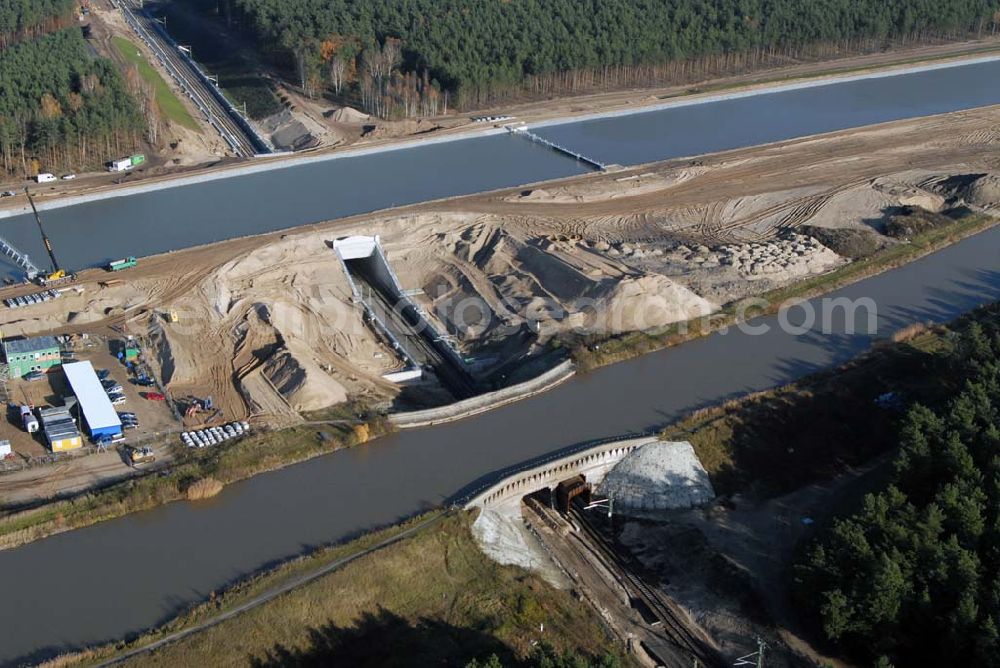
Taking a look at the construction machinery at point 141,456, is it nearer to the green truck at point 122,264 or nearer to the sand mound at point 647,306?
the green truck at point 122,264

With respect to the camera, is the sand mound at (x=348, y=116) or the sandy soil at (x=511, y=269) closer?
the sandy soil at (x=511, y=269)

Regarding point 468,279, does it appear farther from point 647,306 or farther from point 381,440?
point 381,440

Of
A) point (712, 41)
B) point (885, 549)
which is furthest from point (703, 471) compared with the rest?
point (712, 41)

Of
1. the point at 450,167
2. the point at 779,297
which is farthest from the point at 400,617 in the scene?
the point at 450,167

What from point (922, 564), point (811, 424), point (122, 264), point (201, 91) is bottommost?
point (811, 424)

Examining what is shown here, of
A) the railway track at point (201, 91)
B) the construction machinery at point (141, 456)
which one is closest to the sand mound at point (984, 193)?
the railway track at point (201, 91)
